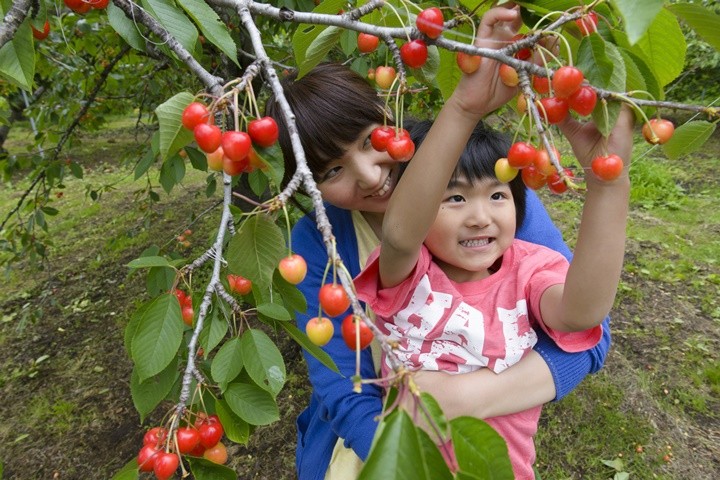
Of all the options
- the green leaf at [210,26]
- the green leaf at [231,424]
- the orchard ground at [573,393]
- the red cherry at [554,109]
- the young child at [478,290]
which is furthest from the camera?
the orchard ground at [573,393]

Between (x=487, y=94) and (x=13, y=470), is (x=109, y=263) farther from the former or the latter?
(x=487, y=94)

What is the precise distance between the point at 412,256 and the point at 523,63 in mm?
515

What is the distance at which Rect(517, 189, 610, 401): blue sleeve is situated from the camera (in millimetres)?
1448

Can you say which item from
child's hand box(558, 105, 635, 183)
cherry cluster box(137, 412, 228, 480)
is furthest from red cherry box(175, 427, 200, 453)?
child's hand box(558, 105, 635, 183)

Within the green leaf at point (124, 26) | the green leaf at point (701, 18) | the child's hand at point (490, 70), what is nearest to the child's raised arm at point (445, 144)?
the child's hand at point (490, 70)

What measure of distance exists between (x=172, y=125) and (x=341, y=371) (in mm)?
947

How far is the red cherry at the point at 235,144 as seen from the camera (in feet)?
2.40

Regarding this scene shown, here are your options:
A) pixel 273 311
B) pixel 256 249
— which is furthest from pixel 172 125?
pixel 273 311

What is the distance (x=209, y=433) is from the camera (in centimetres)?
102

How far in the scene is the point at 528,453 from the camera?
4.89 feet

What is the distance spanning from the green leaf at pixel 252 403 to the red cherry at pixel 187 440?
0.28 feet

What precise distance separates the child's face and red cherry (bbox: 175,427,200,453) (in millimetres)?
766

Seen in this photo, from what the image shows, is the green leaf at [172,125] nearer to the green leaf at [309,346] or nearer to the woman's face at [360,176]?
the green leaf at [309,346]

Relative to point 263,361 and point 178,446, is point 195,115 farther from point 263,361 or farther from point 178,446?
point 178,446
